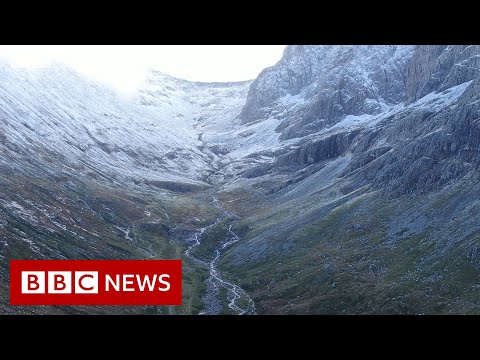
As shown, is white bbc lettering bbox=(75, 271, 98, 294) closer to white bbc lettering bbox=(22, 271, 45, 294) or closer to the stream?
white bbc lettering bbox=(22, 271, 45, 294)

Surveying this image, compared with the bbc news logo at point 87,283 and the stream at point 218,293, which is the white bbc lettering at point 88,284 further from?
the stream at point 218,293

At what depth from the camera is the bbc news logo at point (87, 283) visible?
80106 mm

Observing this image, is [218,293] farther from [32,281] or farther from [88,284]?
[32,281]

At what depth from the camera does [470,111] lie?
164m

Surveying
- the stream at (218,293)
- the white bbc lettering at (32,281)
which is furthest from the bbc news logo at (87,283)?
the stream at (218,293)

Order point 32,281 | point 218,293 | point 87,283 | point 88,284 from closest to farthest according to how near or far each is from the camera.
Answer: point 32,281 < point 88,284 < point 87,283 < point 218,293

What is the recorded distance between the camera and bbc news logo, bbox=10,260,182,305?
263ft

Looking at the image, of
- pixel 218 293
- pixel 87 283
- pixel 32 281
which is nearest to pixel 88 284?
pixel 87 283

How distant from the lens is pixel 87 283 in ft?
325

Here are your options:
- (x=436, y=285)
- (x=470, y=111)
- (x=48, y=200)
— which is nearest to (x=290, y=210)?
(x=470, y=111)

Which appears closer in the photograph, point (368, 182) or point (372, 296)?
point (372, 296)

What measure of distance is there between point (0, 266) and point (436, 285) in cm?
8121

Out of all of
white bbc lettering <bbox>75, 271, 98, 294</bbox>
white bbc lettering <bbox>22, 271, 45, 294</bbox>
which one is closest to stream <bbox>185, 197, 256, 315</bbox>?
white bbc lettering <bbox>75, 271, 98, 294</bbox>
